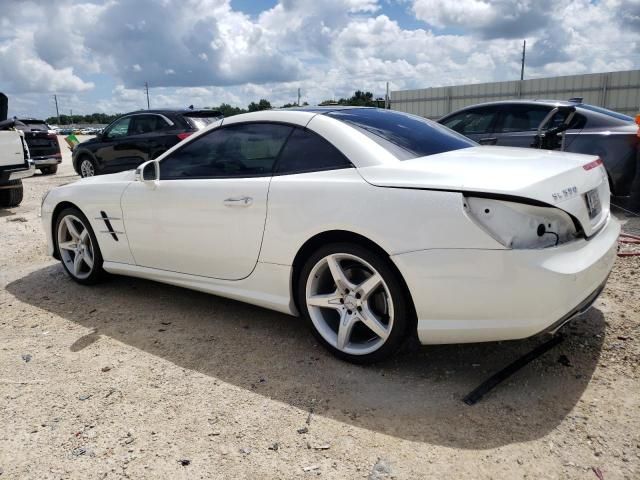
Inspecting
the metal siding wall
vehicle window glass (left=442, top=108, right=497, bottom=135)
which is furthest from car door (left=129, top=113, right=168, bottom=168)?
the metal siding wall

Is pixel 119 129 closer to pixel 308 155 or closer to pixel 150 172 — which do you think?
pixel 150 172

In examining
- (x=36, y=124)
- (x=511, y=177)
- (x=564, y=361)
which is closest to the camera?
(x=511, y=177)

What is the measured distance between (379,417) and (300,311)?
2.97 ft

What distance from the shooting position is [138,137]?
1030 cm

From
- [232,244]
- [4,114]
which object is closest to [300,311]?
[232,244]

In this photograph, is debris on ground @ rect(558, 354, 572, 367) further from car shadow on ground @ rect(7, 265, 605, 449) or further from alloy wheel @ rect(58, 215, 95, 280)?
alloy wheel @ rect(58, 215, 95, 280)

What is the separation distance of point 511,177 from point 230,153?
1.89 m

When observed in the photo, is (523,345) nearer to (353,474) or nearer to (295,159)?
(353,474)

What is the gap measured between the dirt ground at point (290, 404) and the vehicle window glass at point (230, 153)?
3.53ft

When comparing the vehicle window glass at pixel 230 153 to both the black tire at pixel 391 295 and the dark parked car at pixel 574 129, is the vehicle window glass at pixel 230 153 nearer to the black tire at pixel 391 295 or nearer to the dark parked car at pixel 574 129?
the black tire at pixel 391 295

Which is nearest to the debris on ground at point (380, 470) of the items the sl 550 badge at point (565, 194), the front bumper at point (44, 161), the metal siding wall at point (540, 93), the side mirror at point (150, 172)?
the sl 550 badge at point (565, 194)

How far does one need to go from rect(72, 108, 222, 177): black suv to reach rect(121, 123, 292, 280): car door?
592cm

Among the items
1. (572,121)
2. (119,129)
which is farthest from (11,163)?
(572,121)

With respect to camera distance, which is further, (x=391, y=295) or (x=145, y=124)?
(x=145, y=124)
